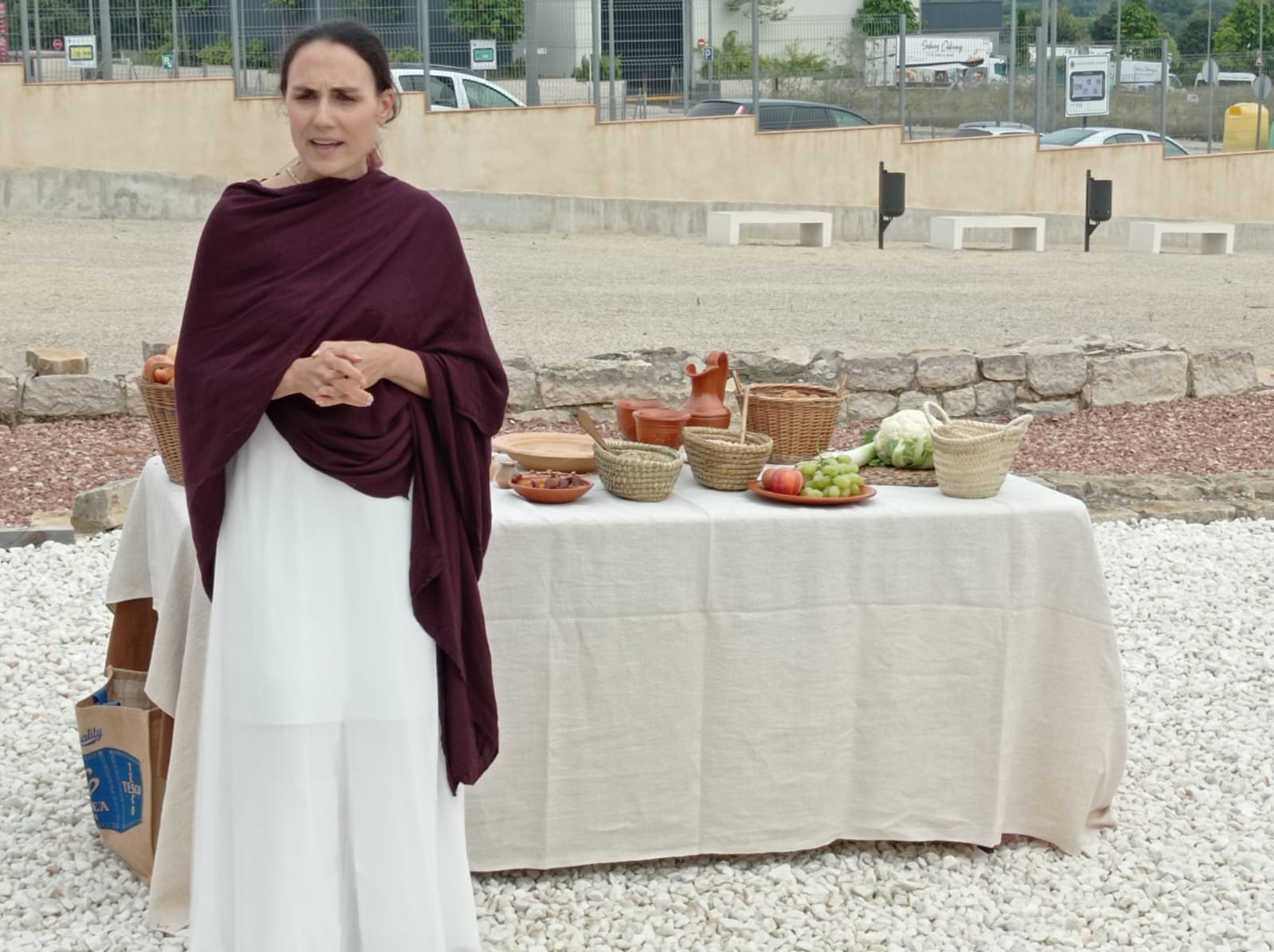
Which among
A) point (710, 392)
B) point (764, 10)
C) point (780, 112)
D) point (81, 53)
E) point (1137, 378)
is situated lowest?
point (1137, 378)

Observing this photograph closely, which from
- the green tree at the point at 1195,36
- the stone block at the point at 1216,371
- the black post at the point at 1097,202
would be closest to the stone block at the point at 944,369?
the stone block at the point at 1216,371

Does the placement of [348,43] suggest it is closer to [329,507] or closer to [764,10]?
[329,507]

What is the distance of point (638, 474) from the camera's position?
3510 millimetres

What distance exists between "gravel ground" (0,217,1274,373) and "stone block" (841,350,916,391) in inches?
83.2

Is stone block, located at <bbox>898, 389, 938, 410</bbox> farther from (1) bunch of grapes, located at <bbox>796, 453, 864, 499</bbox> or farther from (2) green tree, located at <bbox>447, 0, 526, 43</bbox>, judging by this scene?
(2) green tree, located at <bbox>447, 0, 526, 43</bbox>

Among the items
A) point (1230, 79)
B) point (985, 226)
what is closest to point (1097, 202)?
point (985, 226)

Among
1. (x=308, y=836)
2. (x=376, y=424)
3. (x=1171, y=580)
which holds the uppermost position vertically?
(x=376, y=424)

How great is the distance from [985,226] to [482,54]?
6778mm

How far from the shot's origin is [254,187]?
105 inches

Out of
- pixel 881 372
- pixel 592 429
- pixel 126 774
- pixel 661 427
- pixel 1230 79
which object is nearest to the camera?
pixel 126 774

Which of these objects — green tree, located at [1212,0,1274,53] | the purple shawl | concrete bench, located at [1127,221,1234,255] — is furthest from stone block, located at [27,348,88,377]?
green tree, located at [1212,0,1274,53]

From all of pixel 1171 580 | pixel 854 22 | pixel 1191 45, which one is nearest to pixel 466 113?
pixel 854 22

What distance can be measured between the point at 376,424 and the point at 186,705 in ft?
3.10

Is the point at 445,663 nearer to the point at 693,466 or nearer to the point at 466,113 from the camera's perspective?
the point at 693,466
